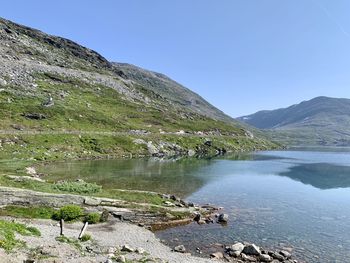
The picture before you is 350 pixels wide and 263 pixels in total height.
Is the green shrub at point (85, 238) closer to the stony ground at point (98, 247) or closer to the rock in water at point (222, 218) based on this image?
the stony ground at point (98, 247)

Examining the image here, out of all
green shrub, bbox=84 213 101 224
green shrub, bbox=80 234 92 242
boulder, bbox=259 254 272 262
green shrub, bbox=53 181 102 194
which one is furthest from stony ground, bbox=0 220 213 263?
green shrub, bbox=53 181 102 194

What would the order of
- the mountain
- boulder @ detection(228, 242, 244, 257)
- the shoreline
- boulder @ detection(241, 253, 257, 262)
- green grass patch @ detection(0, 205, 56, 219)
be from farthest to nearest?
the mountain → green grass patch @ detection(0, 205, 56, 219) → boulder @ detection(228, 242, 244, 257) → boulder @ detection(241, 253, 257, 262) → the shoreline

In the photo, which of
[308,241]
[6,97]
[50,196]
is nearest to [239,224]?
[308,241]

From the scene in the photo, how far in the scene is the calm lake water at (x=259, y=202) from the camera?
37.6 m

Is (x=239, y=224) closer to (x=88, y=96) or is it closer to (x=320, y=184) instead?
(x=320, y=184)

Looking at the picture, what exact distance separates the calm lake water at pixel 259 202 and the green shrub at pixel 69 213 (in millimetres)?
9361

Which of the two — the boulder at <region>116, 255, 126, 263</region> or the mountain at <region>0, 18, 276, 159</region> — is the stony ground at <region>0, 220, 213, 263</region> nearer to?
the boulder at <region>116, 255, 126, 263</region>

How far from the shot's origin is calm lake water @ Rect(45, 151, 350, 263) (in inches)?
1480

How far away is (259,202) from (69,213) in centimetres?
3148

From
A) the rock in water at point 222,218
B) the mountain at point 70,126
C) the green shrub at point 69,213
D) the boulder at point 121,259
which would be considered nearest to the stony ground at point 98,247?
the boulder at point 121,259

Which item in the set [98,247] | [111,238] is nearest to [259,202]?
[111,238]

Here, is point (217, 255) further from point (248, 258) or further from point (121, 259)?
point (121, 259)

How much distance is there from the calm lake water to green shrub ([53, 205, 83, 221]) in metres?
9.36

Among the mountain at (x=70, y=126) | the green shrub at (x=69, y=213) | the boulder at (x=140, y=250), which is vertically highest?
the mountain at (x=70, y=126)
